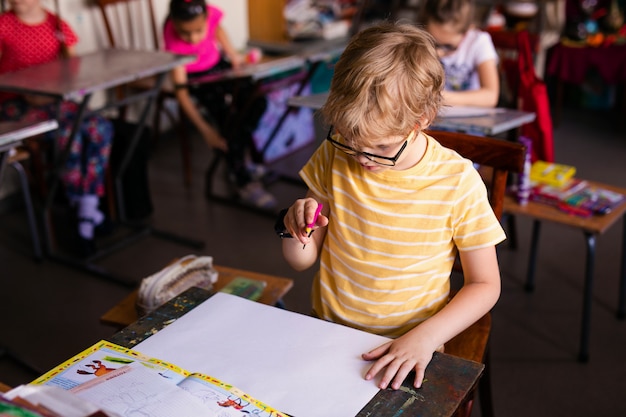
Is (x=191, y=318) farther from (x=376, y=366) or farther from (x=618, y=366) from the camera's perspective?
(x=618, y=366)

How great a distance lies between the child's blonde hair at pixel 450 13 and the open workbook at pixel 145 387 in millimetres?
1812

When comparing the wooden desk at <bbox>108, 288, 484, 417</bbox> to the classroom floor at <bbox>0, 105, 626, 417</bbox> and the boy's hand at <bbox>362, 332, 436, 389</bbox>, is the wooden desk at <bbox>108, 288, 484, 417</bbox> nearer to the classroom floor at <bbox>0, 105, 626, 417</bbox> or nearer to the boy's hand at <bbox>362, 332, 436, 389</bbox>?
the boy's hand at <bbox>362, 332, 436, 389</bbox>

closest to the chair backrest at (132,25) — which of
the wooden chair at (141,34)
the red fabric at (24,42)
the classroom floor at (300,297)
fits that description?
the wooden chair at (141,34)

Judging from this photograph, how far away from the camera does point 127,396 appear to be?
0.93 meters

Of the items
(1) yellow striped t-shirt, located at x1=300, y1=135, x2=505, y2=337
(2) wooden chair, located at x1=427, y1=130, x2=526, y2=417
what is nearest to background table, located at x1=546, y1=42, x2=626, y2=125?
(2) wooden chair, located at x1=427, y1=130, x2=526, y2=417

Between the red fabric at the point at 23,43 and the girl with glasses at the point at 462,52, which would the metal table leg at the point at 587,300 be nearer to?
the girl with glasses at the point at 462,52

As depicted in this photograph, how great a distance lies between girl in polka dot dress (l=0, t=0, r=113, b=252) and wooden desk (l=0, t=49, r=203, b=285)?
0.27 ft

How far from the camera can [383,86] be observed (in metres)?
1.06

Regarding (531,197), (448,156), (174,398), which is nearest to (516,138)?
(531,197)

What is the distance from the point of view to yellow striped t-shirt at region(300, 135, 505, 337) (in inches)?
47.7

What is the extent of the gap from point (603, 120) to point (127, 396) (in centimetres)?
429

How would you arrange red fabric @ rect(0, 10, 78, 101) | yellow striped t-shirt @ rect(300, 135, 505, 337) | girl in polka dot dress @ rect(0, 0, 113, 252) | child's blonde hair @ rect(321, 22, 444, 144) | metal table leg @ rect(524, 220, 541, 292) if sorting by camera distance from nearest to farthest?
child's blonde hair @ rect(321, 22, 444, 144) → yellow striped t-shirt @ rect(300, 135, 505, 337) → metal table leg @ rect(524, 220, 541, 292) → girl in polka dot dress @ rect(0, 0, 113, 252) → red fabric @ rect(0, 10, 78, 101)

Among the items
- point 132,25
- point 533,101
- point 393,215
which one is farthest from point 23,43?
point 393,215

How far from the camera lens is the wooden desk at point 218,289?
1.63m
